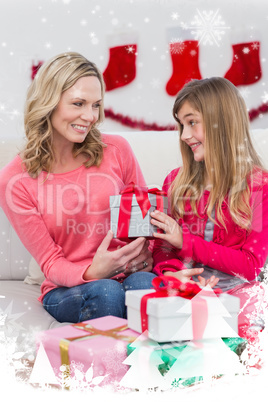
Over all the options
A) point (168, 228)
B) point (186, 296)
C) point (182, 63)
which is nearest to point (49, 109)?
point (168, 228)

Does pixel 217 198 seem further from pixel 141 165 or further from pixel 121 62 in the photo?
pixel 121 62

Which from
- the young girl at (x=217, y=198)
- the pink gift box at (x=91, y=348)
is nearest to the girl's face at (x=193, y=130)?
the young girl at (x=217, y=198)

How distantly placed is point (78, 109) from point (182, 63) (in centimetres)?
93

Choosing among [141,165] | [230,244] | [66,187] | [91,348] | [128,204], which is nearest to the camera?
[91,348]

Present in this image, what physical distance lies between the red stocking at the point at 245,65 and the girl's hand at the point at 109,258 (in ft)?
3.78

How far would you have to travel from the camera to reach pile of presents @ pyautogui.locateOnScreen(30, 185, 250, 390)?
867mm

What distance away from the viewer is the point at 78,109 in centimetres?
149

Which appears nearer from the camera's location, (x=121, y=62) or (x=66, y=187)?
(x=66, y=187)

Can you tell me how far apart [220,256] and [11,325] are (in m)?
0.62

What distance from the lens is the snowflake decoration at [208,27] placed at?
221 cm

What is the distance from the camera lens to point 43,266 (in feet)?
4.98

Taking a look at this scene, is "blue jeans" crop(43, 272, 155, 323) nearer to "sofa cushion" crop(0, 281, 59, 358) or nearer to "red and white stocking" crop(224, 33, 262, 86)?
"sofa cushion" crop(0, 281, 59, 358)

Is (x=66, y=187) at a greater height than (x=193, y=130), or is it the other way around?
(x=193, y=130)

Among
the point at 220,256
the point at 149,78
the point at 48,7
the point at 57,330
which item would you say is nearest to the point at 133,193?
the point at 220,256
